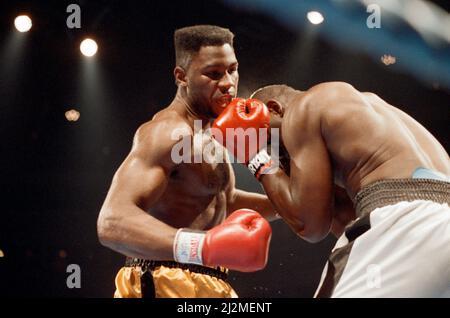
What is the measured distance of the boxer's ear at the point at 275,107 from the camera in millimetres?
2575

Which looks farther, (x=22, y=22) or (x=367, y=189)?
(x=22, y=22)

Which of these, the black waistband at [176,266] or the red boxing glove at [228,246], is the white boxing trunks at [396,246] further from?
the black waistband at [176,266]

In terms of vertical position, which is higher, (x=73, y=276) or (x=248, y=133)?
(x=248, y=133)

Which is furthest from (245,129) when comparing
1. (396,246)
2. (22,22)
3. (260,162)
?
(22,22)

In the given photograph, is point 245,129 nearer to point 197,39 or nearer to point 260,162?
point 260,162

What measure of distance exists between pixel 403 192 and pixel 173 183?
103 centimetres

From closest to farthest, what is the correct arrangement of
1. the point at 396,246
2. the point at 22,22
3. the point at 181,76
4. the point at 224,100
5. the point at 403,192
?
the point at 396,246 → the point at 403,192 → the point at 224,100 → the point at 181,76 → the point at 22,22

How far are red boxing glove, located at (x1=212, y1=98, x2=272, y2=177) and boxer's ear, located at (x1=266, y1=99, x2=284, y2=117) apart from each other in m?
0.04

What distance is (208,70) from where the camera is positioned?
2.86m

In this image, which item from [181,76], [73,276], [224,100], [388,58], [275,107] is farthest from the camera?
[73,276]

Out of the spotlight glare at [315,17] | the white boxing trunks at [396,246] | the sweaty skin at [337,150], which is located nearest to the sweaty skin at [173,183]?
the sweaty skin at [337,150]

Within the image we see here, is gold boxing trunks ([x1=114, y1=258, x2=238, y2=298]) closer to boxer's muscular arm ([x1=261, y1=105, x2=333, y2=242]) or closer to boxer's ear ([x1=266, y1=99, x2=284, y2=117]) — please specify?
boxer's muscular arm ([x1=261, y1=105, x2=333, y2=242])

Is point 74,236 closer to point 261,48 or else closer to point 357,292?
point 261,48
